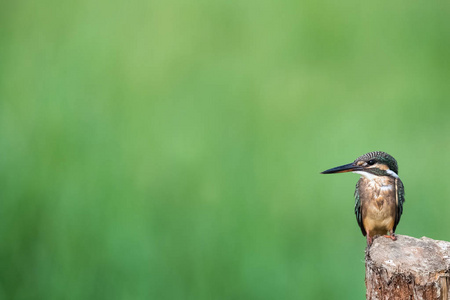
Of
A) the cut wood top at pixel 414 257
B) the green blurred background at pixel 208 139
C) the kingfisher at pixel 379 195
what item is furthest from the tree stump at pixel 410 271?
the green blurred background at pixel 208 139

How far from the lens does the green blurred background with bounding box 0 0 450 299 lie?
Result: 257 cm

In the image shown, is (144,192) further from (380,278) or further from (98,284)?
(380,278)

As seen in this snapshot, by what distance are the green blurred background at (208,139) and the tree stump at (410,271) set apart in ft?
3.86

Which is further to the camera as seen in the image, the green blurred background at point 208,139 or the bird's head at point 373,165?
the green blurred background at point 208,139

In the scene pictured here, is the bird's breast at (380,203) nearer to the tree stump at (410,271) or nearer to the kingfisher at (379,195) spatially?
the kingfisher at (379,195)

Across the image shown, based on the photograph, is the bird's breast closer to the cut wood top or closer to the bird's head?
the bird's head

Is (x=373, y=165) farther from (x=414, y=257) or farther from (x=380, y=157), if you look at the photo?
(x=414, y=257)

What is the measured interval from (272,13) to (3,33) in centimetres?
137

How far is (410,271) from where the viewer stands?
1.22 metres

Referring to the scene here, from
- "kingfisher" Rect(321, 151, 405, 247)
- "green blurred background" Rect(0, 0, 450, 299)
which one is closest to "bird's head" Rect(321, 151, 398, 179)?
"kingfisher" Rect(321, 151, 405, 247)

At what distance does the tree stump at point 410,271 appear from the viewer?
121 centimetres

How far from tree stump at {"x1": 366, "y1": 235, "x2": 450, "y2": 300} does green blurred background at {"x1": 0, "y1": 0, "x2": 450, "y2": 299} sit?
1178 mm

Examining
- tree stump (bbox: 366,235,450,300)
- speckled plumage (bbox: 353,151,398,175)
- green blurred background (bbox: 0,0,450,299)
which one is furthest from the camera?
green blurred background (bbox: 0,0,450,299)

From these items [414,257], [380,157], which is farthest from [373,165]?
[414,257]
